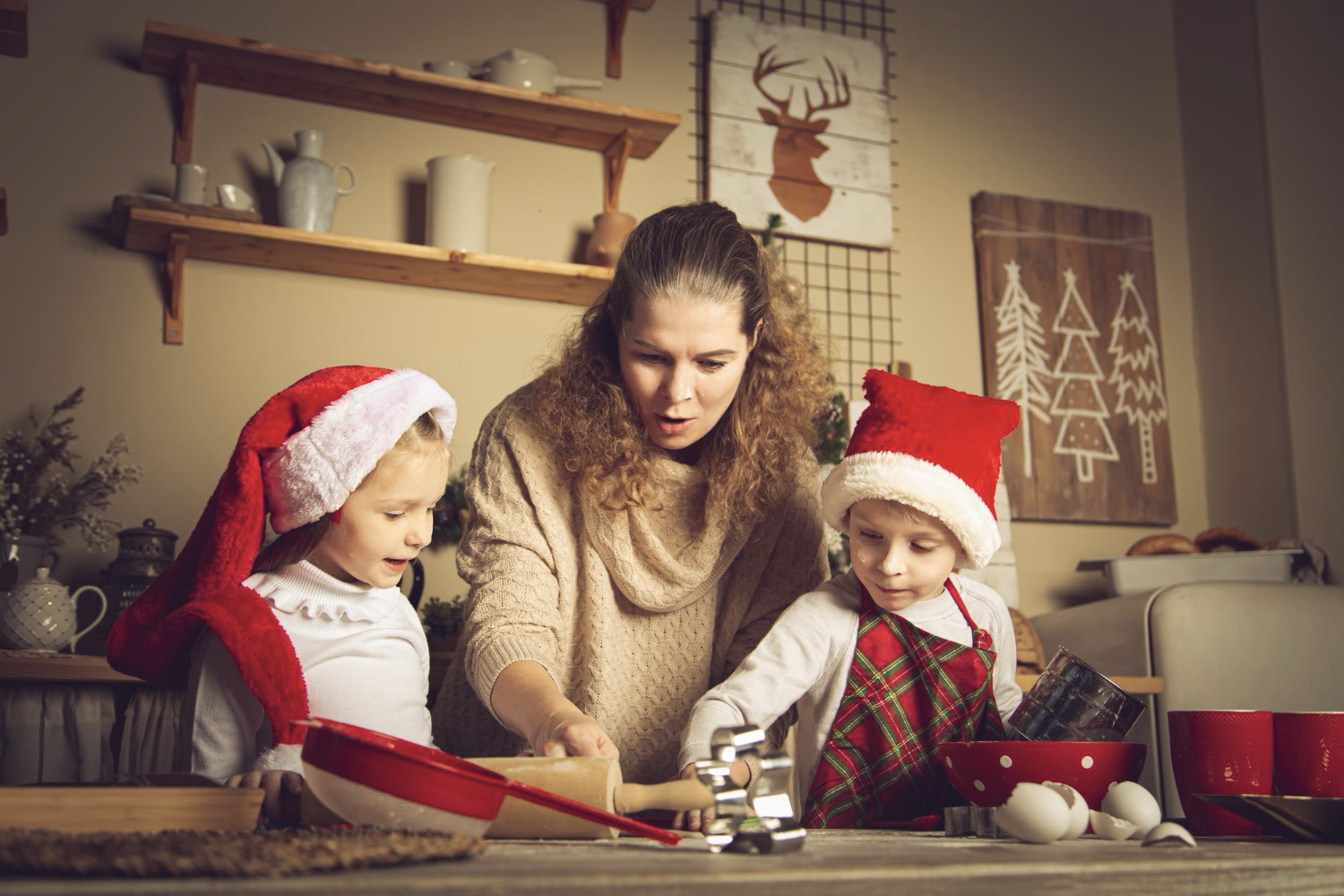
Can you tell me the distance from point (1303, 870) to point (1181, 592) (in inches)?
66.6

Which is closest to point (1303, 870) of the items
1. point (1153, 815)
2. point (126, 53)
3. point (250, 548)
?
point (1153, 815)

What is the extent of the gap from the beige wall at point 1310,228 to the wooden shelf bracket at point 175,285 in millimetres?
2481

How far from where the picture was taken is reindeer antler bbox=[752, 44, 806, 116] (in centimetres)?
274

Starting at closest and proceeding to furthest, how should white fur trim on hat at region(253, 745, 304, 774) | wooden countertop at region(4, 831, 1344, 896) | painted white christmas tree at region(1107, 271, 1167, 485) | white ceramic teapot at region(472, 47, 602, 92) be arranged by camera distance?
1. wooden countertop at region(4, 831, 1344, 896)
2. white fur trim on hat at region(253, 745, 304, 774)
3. white ceramic teapot at region(472, 47, 602, 92)
4. painted white christmas tree at region(1107, 271, 1167, 485)

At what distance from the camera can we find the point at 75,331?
2172 mm

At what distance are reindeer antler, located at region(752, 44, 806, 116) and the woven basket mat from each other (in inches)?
98.0

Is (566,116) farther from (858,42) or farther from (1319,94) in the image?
(1319,94)

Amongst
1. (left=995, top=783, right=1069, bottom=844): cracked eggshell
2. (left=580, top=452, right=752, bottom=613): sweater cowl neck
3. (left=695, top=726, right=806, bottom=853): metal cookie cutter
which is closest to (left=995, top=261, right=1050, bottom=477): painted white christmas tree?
(left=580, top=452, right=752, bottom=613): sweater cowl neck

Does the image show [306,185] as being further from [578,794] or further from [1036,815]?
[1036,815]

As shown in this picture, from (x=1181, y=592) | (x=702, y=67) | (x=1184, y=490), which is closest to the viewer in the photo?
(x=1181, y=592)

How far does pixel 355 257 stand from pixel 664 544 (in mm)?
1202

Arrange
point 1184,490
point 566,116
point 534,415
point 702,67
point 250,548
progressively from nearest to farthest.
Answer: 1. point 250,548
2. point 534,415
3. point 566,116
4. point 702,67
5. point 1184,490

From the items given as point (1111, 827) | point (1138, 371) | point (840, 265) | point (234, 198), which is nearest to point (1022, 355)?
Answer: point (1138, 371)

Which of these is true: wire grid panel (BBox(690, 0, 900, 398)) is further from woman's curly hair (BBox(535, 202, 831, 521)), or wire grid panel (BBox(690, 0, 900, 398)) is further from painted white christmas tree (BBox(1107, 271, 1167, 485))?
woman's curly hair (BBox(535, 202, 831, 521))
